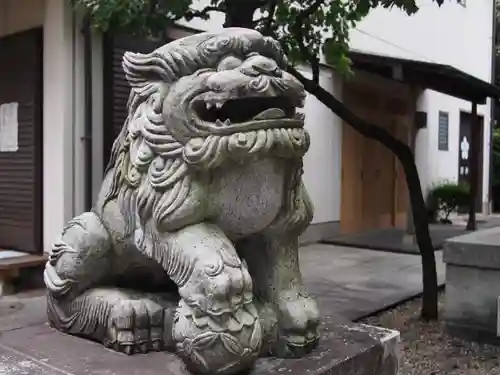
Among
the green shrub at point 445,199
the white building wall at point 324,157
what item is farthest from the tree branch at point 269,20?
the green shrub at point 445,199

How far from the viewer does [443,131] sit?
11.0 metres

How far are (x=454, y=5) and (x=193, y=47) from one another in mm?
10845

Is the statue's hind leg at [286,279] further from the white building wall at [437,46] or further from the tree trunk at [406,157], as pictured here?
the white building wall at [437,46]

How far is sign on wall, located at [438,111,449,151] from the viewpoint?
10.8 meters

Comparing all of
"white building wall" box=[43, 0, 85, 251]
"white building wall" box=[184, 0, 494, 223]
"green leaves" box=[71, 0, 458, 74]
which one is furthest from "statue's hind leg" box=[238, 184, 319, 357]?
"white building wall" box=[184, 0, 494, 223]

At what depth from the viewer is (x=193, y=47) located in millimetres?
1520

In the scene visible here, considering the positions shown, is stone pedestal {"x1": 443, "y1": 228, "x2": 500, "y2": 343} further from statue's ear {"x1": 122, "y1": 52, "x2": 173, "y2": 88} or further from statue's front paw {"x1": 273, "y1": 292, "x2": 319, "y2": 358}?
statue's ear {"x1": 122, "y1": 52, "x2": 173, "y2": 88}

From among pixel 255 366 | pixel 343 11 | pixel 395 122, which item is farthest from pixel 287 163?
pixel 395 122

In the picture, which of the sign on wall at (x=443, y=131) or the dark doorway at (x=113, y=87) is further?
the sign on wall at (x=443, y=131)

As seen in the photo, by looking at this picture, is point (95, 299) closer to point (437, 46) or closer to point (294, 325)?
point (294, 325)

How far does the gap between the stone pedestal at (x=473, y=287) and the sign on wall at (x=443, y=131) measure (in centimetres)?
734

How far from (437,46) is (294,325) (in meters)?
9.99

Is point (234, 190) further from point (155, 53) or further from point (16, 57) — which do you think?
point (16, 57)

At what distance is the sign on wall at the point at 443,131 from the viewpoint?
10.8 metres
